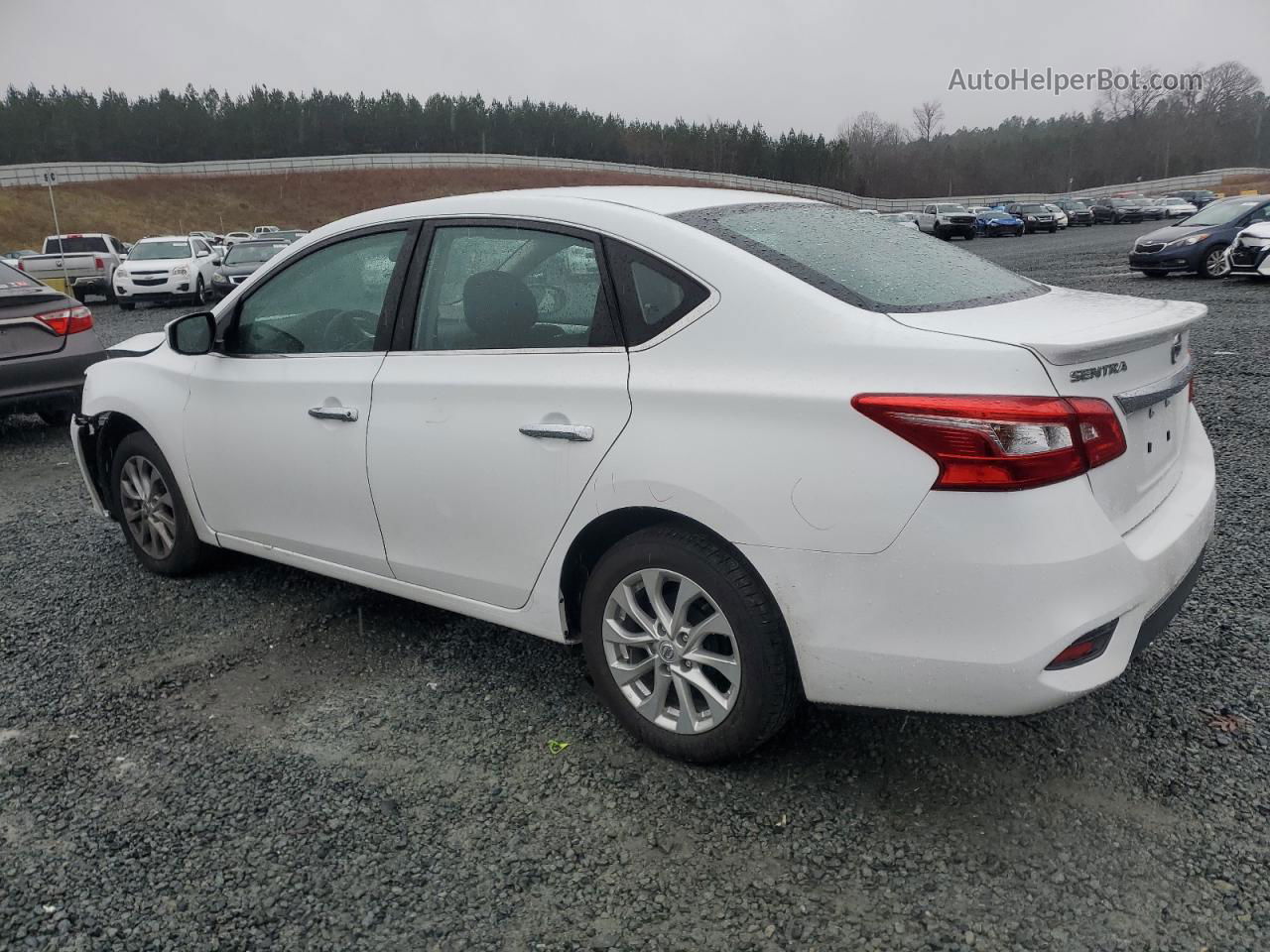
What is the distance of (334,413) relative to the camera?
3369mm

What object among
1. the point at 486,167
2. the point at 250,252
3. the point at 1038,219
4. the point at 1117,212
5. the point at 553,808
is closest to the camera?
the point at 553,808

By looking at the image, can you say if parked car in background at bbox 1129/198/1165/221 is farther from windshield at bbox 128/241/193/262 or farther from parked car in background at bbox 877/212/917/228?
windshield at bbox 128/241/193/262

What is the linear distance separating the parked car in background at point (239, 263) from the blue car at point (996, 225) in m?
30.7

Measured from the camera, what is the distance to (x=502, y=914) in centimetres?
224

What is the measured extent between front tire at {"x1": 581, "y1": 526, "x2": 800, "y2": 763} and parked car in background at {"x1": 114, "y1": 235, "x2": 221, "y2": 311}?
825 inches

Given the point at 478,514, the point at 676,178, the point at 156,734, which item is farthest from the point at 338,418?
the point at 676,178

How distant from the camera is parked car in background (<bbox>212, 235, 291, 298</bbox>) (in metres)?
20.8

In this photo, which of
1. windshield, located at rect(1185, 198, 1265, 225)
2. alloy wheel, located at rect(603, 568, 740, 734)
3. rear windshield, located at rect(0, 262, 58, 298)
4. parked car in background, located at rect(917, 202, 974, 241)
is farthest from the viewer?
parked car in background, located at rect(917, 202, 974, 241)

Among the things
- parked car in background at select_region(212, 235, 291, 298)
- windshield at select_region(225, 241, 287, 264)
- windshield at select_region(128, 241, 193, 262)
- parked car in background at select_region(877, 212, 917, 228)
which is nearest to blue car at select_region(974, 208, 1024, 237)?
parked car in background at select_region(877, 212, 917, 228)

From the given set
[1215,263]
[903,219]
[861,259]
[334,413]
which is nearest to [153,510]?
[334,413]

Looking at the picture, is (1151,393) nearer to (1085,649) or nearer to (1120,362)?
(1120,362)

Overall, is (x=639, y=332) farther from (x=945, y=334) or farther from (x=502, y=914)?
(x=502, y=914)

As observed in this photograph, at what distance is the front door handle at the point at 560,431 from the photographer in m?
2.71

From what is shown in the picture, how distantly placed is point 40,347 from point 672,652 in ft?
22.7
